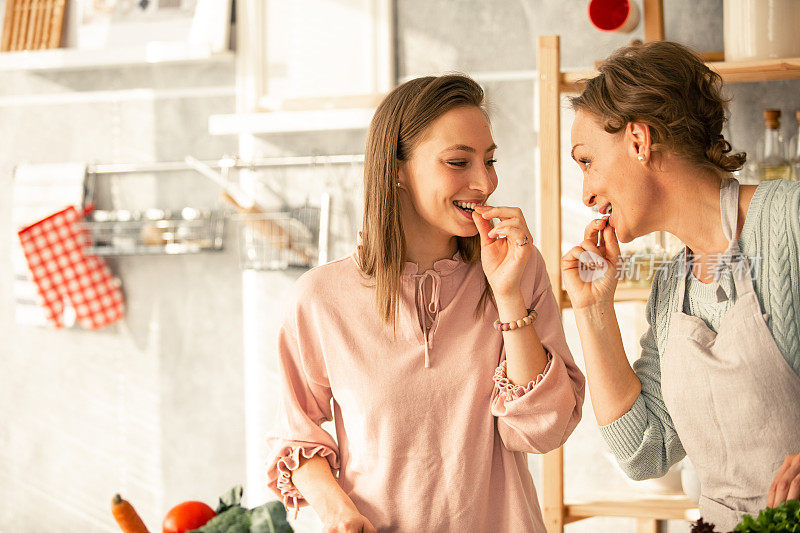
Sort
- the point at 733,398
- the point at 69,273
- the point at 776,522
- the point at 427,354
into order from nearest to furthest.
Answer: the point at 776,522 → the point at 733,398 → the point at 427,354 → the point at 69,273

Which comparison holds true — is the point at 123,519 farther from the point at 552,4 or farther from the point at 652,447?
the point at 552,4

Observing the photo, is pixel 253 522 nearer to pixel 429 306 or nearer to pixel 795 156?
pixel 429 306

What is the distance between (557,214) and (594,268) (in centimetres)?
74

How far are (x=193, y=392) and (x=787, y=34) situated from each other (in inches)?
84.4

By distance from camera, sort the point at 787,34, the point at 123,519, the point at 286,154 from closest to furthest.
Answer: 1. the point at 123,519
2. the point at 787,34
3. the point at 286,154

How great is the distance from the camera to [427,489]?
1382 mm

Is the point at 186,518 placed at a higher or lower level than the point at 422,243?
lower

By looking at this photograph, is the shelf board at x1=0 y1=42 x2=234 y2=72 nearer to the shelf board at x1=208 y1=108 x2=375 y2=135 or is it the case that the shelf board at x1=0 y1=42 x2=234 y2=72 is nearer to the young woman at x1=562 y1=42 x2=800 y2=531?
the shelf board at x1=208 y1=108 x2=375 y2=135

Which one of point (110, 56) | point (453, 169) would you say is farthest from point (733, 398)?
point (110, 56)

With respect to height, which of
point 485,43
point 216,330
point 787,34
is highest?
point 485,43

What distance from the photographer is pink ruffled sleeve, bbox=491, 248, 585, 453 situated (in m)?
1.36

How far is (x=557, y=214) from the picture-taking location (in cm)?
211

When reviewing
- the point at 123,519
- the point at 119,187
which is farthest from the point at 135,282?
the point at 123,519

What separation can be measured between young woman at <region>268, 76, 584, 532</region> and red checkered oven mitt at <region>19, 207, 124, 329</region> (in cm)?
165
